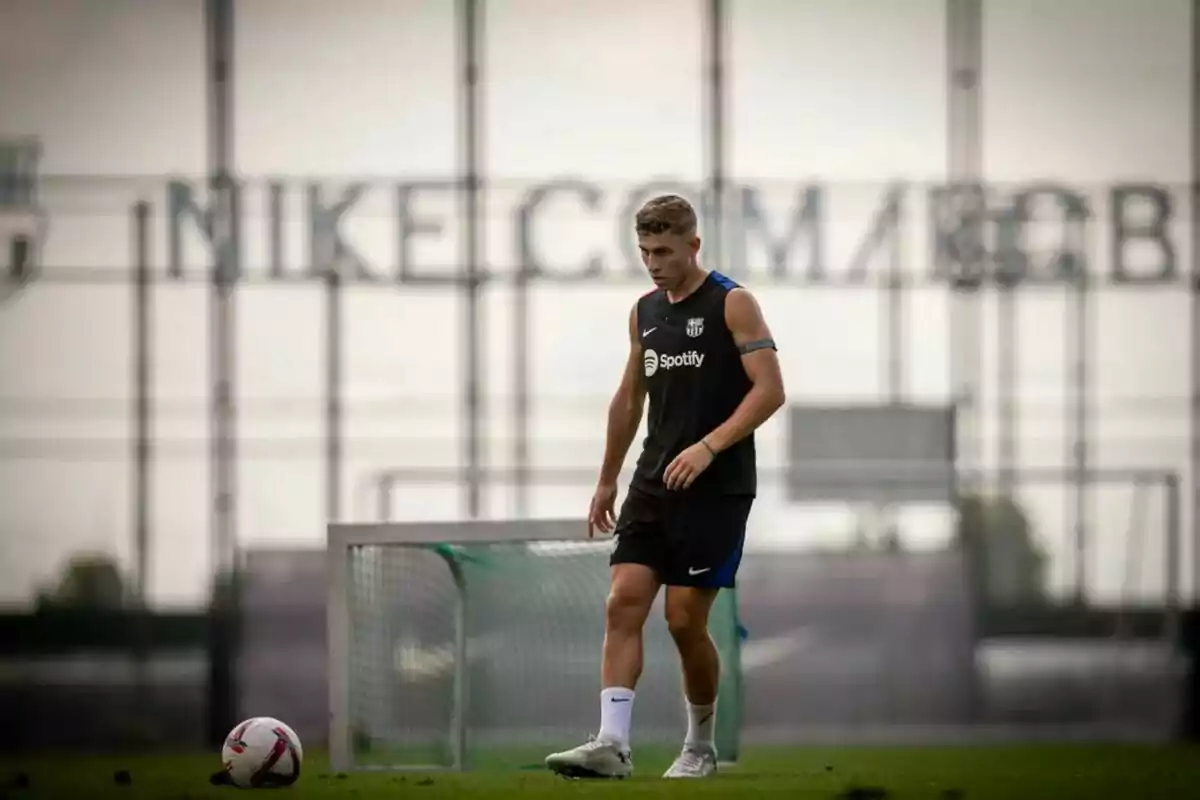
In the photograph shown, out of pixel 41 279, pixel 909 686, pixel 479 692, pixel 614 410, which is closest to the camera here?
pixel 614 410

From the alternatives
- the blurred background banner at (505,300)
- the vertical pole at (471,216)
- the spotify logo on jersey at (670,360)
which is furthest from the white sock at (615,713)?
the vertical pole at (471,216)

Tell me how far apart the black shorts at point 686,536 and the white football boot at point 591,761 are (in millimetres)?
446

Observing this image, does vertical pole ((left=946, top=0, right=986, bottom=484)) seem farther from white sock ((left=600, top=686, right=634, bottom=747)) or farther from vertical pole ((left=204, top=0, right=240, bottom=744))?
white sock ((left=600, top=686, right=634, bottom=747))

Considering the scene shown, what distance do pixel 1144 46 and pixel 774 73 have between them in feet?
7.34

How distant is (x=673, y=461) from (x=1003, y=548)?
8430 millimetres

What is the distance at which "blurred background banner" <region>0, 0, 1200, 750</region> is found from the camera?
14523mm

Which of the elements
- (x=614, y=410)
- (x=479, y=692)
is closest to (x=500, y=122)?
(x=479, y=692)

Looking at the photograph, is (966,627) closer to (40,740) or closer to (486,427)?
(486,427)

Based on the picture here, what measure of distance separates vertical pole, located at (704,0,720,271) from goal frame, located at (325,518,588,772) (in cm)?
665

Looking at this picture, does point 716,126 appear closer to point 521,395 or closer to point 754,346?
point 521,395

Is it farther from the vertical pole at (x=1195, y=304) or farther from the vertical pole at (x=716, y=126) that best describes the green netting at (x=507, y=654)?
the vertical pole at (x=1195, y=304)

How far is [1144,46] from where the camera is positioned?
15297 millimetres

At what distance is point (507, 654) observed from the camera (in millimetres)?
8430

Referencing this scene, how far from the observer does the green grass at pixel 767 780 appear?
617 centimetres
